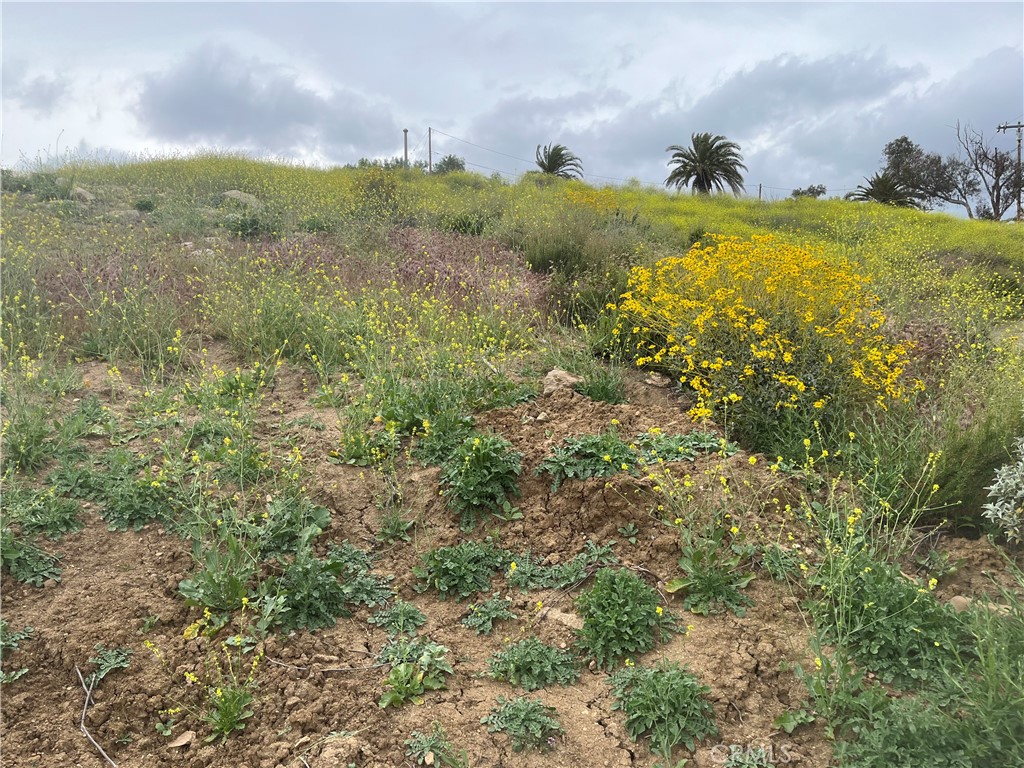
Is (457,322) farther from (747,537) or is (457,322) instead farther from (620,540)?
(747,537)

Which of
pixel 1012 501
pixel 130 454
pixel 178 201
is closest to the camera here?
pixel 1012 501

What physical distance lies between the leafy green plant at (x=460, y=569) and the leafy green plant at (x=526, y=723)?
701mm

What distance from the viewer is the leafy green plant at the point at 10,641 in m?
2.43

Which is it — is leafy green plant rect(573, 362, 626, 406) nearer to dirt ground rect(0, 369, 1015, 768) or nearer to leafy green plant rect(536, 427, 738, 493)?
leafy green plant rect(536, 427, 738, 493)

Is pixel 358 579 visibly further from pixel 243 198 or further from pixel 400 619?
pixel 243 198

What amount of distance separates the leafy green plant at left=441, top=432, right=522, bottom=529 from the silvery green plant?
2.31 metres

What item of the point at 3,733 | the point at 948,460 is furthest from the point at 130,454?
the point at 948,460

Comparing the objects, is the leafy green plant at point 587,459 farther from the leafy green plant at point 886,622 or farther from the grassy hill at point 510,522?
the leafy green plant at point 886,622

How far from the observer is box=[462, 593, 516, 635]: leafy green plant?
2.83m

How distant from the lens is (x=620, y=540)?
329 cm

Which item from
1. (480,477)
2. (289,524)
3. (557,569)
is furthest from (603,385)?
(289,524)

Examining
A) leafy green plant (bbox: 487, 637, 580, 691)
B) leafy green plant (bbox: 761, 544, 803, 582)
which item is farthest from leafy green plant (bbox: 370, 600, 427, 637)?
leafy green plant (bbox: 761, 544, 803, 582)

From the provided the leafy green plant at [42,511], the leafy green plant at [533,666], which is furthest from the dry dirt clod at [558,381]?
the leafy green plant at [42,511]

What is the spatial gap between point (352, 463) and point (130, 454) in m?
1.19
